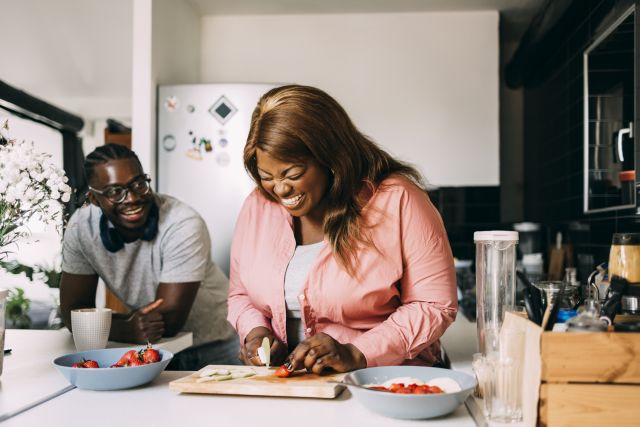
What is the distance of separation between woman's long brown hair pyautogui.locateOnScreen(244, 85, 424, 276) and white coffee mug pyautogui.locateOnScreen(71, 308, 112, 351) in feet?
1.95

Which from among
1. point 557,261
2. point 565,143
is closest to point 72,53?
point 565,143

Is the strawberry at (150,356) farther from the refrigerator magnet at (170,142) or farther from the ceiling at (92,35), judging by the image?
the ceiling at (92,35)

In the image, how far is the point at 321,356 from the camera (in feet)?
4.49

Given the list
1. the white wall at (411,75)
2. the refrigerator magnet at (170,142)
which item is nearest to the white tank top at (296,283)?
the refrigerator magnet at (170,142)

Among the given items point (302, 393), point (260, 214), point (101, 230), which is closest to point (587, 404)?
point (302, 393)

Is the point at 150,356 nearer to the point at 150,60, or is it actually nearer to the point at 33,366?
the point at 33,366

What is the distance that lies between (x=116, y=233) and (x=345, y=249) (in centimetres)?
99

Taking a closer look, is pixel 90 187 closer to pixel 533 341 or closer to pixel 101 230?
pixel 101 230

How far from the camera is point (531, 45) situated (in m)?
4.20

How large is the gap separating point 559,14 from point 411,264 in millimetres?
2660

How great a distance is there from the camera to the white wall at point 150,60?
374 centimetres

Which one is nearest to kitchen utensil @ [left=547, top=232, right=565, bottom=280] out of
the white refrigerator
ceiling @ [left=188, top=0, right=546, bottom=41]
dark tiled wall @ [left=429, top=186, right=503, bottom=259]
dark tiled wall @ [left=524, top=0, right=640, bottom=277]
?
dark tiled wall @ [left=524, top=0, right=640, bottom=277]

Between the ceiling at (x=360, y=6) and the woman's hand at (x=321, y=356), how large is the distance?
Result: 331cm

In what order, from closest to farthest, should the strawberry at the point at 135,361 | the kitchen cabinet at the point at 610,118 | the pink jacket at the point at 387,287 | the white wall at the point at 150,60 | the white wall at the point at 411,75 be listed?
1. the strawberry at the point at 135,361
2. the pink jacket at the point at 387,287
3. the kitchen cabinet at the point at 610,118
4. the white wall at the point at 150,60
5. the white wall at the point at 411,75
